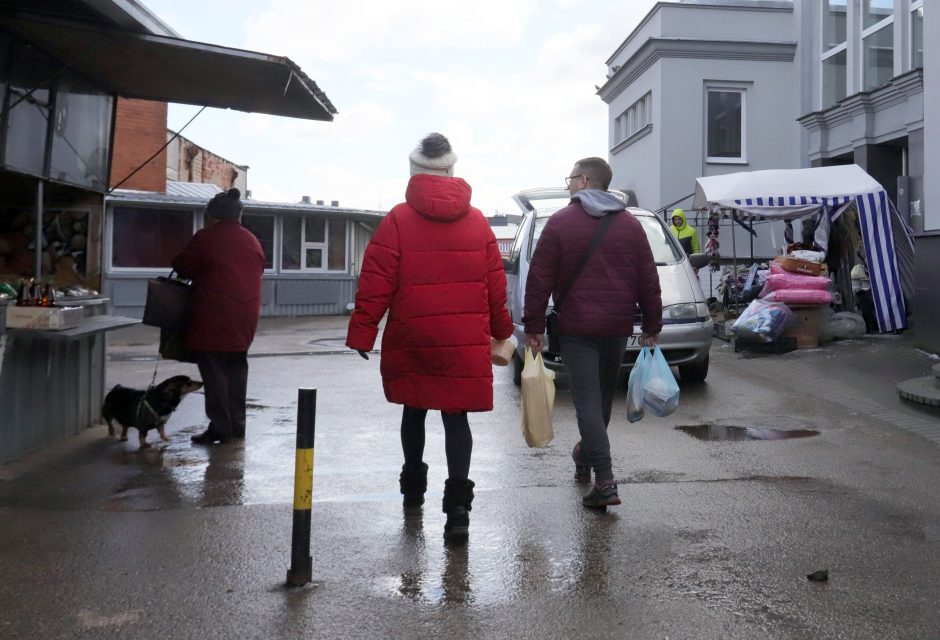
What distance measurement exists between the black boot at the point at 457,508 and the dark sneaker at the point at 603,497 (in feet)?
2.64

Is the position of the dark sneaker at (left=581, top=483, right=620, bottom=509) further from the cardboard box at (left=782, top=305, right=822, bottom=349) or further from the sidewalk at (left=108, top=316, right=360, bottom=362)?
the sidewalk at (left=108, top=316, right=360, bottom=362)

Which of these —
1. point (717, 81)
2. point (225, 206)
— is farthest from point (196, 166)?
point (225, 206)

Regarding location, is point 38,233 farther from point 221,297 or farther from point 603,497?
point 603,497

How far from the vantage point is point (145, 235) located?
26000 mm

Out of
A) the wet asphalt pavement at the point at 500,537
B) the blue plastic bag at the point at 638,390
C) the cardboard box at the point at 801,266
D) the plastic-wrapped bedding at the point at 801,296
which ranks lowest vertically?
the wet asphalt pavement at the point at 500,537

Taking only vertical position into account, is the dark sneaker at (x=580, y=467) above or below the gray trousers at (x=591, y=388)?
below

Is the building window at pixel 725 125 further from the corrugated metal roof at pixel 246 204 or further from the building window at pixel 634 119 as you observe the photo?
the corrugated metal roof at pixel 246 204

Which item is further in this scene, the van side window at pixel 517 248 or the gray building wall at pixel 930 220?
the gray building wall at pixel 930 220

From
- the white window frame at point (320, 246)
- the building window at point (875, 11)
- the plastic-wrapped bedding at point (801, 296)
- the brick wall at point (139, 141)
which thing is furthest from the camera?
the brick wall at point (139, 141)

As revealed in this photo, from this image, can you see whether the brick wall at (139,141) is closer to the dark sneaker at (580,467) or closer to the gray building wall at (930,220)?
the gray building wall at (930,220)

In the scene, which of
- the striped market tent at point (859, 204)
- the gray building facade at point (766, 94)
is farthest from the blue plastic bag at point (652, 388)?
the gray building facade at point (766, 94)

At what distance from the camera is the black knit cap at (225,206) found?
7.32 m

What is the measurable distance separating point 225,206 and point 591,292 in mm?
3221

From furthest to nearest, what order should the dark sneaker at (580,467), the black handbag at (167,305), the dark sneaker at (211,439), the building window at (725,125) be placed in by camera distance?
the building window at (725,125), the dark sneaker at (211,439), the black handbag at (167,305), the dark sneaker at (580,467)
